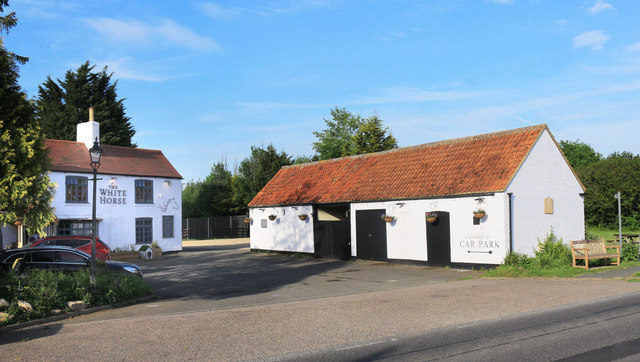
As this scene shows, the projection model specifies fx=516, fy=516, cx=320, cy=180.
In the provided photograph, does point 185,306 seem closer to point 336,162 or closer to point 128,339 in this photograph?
point 128,339

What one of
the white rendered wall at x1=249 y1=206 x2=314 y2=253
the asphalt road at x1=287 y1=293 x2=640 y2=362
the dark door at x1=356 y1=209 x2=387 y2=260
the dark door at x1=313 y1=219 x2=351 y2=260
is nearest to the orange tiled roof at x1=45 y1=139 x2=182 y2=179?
the white rendered wall at x1=249 y1=206 x2=314 y2=253

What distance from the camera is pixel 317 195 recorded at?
28.9 metres

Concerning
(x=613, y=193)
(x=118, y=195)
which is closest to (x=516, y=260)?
(x=118, y=195)

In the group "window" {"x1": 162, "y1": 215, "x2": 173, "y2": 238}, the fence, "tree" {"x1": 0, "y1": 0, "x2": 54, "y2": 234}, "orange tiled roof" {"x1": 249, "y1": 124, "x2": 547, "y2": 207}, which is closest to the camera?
"tree" {"x1": 0, "y1": 0, "x2": 54, "y2": 234}

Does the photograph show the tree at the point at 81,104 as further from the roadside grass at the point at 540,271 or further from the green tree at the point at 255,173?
the roadside grass at the point at 540,271

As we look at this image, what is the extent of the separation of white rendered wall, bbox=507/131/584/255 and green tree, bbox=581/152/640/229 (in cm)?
3024

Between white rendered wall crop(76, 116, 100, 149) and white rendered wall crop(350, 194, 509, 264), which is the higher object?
white rendered wall crop(76, 116, 100, 149)

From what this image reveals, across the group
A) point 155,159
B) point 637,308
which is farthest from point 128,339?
point 155,159

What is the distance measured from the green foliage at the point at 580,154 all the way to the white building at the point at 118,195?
64353 millimetres

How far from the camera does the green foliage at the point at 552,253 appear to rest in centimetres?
1909

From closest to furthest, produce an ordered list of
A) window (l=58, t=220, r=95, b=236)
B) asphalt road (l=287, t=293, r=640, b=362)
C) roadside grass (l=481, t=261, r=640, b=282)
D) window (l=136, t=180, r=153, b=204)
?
asphalt road (l=287, t=293, r=640, b=362) → roadside grass (l=481, t=261, r=640, b=282) → window (l=58, t=220, r=95, b=236) → window (l=136, t=180, r=153, b=204)

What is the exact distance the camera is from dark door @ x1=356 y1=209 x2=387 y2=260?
24562 millimetres

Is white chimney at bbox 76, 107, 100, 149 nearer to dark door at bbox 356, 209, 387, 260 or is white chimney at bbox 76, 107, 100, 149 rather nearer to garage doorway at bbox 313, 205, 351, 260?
garage doorway at bbox 313, 205, 351, 260

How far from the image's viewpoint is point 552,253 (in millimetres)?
20016
